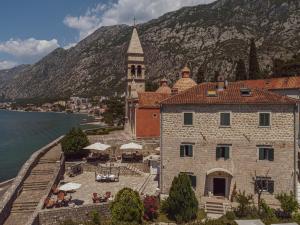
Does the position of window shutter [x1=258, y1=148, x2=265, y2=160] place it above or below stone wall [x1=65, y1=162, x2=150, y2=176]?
above

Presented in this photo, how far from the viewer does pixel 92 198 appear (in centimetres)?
2670

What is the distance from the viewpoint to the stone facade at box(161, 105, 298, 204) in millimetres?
25828

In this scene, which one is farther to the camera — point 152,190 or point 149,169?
point 149,169

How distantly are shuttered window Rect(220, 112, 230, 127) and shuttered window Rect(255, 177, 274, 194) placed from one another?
4.72 metres

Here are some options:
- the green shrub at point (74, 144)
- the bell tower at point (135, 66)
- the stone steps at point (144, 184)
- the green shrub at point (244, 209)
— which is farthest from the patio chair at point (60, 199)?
the bell tower at point (135, 66)

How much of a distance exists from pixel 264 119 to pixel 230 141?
303 cm

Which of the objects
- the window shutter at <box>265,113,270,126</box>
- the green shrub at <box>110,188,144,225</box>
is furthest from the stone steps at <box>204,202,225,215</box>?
the window shutter at <box>265,113,270,126</box>

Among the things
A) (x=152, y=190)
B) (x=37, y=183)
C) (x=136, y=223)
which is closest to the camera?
(x=136, y=223)

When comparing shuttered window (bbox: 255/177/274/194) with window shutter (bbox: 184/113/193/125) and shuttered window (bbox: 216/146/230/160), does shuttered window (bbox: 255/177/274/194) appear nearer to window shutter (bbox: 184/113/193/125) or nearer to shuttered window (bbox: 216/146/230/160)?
shuttered window (bbox: 216/146/230/160)

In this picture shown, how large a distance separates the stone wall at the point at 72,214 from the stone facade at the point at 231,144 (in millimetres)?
5944

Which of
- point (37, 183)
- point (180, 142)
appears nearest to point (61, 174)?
point (37, 183)

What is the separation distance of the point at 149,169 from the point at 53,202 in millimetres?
12164

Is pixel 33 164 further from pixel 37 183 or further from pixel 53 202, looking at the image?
pixel 53 202

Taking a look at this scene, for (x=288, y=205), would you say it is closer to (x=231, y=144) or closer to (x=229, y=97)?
(x=231, y=144)
